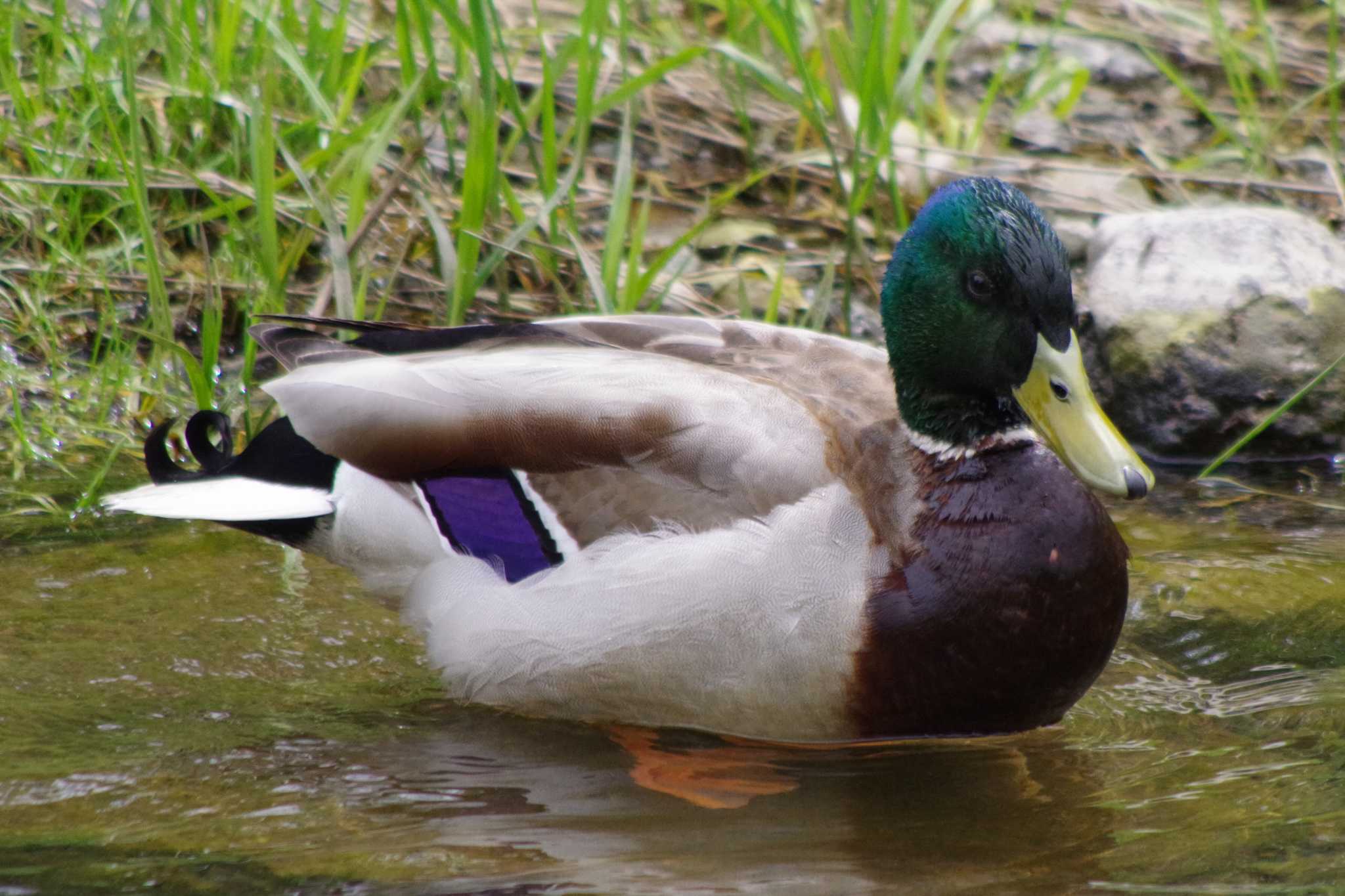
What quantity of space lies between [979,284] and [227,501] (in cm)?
144

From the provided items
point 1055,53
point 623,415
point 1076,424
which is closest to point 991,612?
point 1076,424

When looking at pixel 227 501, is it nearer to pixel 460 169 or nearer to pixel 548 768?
pixel 548 768

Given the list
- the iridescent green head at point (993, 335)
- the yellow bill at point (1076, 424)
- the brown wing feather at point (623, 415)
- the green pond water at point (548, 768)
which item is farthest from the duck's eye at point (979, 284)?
the green pond water at point (548, 768)

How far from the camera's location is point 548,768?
3053 millimetres

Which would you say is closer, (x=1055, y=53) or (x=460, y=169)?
(x=460, y=169)

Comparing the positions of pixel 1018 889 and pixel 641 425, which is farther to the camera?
pixel 641 425

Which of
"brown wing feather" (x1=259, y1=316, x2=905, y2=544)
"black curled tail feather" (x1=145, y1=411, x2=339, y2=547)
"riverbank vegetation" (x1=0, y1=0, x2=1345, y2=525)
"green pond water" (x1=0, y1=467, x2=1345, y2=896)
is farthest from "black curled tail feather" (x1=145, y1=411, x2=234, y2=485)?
"riverbank vegetation" (x1=0, y1=0, x2=1345, y2=525)

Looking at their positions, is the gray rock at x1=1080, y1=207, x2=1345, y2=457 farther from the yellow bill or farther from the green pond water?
the yellow bill

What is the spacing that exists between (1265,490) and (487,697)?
2.12 meters

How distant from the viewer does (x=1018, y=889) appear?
253 cm

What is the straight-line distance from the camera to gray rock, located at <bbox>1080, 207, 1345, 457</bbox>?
14.5 ft

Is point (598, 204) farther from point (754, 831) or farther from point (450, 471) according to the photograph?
point (754, 831)

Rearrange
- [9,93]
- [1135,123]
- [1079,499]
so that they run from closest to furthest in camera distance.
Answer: [1079,499] < [9,93] < [1135,123]

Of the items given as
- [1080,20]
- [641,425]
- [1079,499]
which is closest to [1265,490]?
[1079,499]
